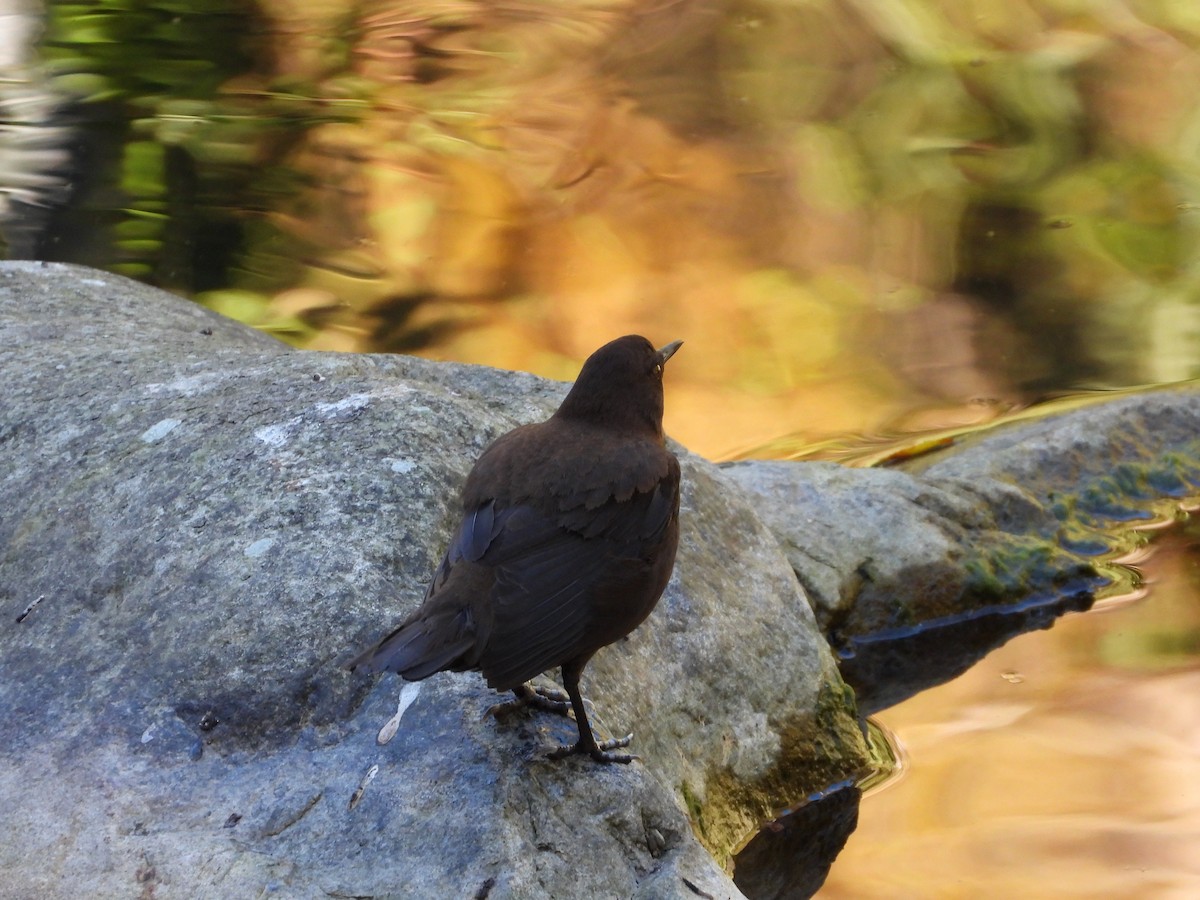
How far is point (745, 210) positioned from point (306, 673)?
7148mm

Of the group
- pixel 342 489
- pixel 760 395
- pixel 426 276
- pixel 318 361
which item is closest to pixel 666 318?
pixel 760 395

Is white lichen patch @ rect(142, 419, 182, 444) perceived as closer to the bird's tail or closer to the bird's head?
the bird's head

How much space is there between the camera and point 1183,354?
8062 millimetres

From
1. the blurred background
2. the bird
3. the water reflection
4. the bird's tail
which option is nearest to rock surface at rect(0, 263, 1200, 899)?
the bird

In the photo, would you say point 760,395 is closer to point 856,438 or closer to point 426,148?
point 856,438

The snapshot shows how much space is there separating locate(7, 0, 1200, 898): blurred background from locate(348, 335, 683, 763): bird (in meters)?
1.74

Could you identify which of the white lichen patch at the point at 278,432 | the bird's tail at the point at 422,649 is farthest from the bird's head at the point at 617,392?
the bird's tail at the point at 422,649

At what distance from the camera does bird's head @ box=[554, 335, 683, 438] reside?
12.0ft

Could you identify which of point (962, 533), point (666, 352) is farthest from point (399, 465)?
point (962, 533)

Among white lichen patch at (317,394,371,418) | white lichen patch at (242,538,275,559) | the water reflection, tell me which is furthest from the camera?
the water reflection

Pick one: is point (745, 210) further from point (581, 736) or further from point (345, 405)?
point (581, 736)

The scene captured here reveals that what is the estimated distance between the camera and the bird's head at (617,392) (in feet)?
12.0

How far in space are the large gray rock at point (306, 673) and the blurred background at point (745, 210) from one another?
0.99 meters

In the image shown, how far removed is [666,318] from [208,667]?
18.4ft
